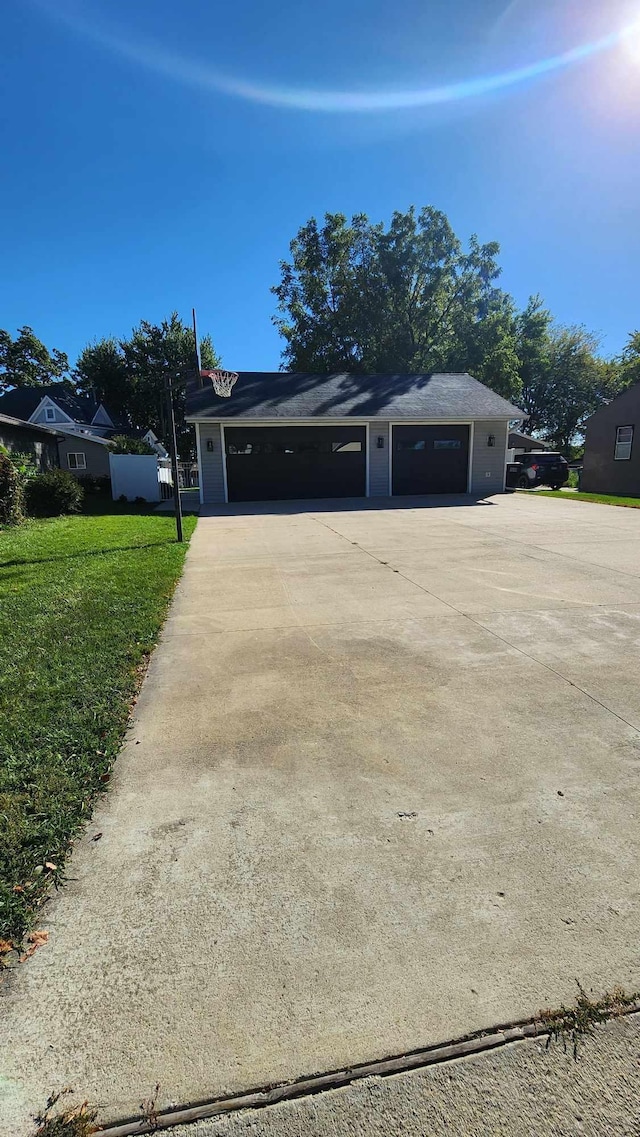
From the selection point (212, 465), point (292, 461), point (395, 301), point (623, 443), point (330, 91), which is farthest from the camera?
point (395, 301)

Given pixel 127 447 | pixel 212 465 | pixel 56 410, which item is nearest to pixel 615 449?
pixel 212 465

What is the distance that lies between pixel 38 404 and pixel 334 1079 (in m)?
38.5

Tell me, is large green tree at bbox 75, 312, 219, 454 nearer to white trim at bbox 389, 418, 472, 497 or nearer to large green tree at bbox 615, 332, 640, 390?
white trim at bbox 389, 418, 472, 497

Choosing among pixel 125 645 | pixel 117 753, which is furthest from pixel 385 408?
pixel 117 753

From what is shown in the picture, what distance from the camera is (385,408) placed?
16906 millimetres

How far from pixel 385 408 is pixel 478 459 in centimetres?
379

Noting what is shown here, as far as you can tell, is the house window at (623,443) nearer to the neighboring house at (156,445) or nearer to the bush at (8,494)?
the neighboring house at (156,445)

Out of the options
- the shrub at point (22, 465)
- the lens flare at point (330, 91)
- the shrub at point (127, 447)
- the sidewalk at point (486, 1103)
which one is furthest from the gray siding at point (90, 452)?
the sidewalk at point (486, 1103)

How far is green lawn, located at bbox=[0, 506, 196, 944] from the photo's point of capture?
81.4 inches

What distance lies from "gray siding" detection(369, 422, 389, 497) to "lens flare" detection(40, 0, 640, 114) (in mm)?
7992

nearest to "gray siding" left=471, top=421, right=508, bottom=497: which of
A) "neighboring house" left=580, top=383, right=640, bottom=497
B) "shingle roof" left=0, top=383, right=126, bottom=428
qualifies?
"neighboring house" left=580, top=383, right=640, bottom=497

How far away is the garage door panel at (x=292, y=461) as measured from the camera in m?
16.4

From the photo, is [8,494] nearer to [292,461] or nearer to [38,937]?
[292,461]

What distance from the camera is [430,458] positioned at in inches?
693
